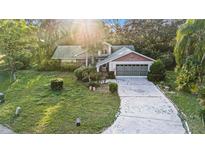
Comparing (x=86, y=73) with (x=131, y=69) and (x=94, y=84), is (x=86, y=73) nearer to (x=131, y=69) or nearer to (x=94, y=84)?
(x=94, y=84)

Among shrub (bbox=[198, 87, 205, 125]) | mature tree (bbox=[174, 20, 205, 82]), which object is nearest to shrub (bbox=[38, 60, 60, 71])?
mature tree (bbox=[174, 20, 205, 82])

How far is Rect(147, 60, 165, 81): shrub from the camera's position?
19.9ft

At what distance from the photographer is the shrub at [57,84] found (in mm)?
6059

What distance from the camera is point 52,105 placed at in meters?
5.97

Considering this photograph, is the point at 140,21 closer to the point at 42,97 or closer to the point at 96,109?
the point at 96,109

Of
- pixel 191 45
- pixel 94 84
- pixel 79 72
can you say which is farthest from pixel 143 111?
pixel 191 45

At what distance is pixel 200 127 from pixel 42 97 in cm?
319

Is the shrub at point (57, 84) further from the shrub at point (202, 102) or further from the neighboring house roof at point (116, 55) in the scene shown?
the shrub at point (202, 102)

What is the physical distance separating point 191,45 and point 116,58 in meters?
1.61

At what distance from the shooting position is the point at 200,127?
5.67 m

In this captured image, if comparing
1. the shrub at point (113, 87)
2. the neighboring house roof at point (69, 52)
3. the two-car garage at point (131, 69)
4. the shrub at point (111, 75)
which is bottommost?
the shrub at point (113, 87)

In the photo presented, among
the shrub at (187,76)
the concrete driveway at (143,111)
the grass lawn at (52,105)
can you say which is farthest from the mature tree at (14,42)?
the shrub at (187,76)

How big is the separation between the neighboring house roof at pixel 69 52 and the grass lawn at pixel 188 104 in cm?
192
